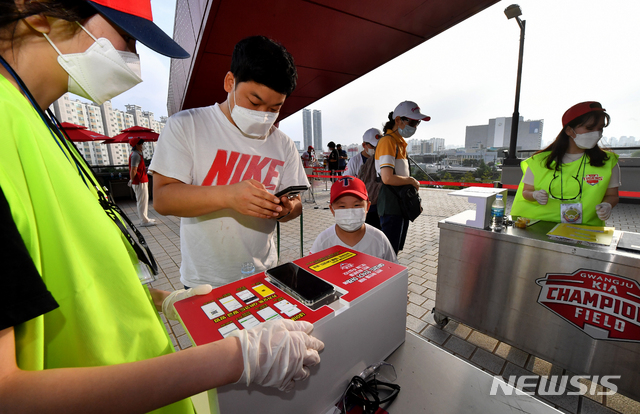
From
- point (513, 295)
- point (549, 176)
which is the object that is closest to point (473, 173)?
point (549, 176)

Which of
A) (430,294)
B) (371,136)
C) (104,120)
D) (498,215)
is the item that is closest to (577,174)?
(498,215)

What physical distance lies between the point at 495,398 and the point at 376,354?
46 centimetres

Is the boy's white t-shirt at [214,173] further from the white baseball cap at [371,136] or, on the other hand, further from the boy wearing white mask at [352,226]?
the white baseball cap at [371,136]

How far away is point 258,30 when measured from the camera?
3.54 m

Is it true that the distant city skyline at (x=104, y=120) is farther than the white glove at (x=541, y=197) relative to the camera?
Yes

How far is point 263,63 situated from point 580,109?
3007mm

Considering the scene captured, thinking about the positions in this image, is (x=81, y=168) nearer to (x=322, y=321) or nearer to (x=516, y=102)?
(x=322, y=321)

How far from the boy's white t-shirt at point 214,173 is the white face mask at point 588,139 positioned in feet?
9.61

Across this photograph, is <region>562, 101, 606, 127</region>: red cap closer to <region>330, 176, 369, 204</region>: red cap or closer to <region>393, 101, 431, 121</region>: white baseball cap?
<region>393, 101, 431, 121</region>: white baseball cap

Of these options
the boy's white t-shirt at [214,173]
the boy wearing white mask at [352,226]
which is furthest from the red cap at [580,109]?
the boy's white t-shirt at [214,173]

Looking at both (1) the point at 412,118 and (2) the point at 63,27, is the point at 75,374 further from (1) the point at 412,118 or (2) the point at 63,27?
(1) the point at 412,118

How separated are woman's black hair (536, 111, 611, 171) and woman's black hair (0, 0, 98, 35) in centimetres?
354

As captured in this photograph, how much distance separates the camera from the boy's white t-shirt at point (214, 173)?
A: 136cm

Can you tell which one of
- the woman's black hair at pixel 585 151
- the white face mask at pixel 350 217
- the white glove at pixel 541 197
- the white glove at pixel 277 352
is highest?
the woman's black hair at pixel 585 151
